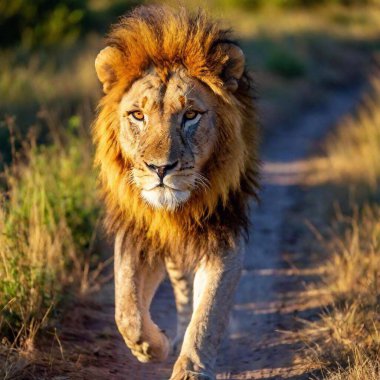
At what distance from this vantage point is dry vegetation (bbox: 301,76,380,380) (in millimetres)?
4891

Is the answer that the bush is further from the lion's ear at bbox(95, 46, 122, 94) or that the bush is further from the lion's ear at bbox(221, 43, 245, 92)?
the lion's ear at bbox(221, 43, 245, 92)

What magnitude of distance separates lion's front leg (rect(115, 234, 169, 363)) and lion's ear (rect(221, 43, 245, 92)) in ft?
3.44

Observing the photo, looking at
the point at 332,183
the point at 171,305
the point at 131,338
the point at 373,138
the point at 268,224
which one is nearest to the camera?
the point at 131,338

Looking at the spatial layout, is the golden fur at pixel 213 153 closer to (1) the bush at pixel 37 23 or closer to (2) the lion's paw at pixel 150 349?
(2) the lion's paw at pixel 150 349

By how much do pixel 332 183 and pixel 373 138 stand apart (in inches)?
52.0

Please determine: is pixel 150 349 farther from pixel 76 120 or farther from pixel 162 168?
pixel 76 120

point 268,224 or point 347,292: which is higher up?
point 347,292

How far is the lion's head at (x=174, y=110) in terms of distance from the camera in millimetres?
4609

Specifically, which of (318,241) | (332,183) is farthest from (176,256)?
(332,183)

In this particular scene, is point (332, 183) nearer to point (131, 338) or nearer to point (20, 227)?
point (20, 227)

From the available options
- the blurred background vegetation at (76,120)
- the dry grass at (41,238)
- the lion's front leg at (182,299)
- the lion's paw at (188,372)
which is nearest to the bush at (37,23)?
the blurred background vegetation at (76,120)

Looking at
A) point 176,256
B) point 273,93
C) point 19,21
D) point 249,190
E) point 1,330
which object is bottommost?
point 273,93

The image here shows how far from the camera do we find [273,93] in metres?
15.0

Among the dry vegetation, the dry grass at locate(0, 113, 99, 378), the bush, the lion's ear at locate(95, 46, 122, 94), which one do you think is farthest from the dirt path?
the bush
